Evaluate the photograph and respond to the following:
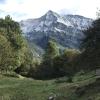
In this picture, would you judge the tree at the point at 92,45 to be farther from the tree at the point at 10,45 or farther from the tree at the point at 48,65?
the tree at the point at 48,65

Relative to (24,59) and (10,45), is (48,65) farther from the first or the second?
(10,45)

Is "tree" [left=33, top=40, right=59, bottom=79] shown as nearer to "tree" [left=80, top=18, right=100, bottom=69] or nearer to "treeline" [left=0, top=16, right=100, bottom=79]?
"treeline" [left=0, top=16, right=100, bottom=79]

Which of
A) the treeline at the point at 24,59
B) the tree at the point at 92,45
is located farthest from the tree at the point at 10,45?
the tree at the point at 92,45

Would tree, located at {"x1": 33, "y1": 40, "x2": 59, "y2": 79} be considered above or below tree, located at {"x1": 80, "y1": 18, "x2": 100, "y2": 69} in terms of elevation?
below

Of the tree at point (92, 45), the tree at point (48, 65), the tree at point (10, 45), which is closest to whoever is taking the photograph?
the tree at point (92, 45)

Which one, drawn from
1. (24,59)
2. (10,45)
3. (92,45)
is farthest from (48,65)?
(92,45)

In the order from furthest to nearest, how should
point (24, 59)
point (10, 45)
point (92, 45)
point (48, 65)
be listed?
point (48, 65) → point (24, 59) → point (10, 45) → point (92, 45)

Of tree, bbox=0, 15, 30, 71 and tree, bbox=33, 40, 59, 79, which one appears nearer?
tree, bbox=0, 15, 30, 71

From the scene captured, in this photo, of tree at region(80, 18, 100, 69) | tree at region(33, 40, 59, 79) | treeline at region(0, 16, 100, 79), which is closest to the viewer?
tree at region(80, 18, 100, 69)

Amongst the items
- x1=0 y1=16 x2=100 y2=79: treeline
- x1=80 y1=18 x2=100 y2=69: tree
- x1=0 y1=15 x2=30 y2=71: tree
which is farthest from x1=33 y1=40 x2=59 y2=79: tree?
x1=80 y1=18 x2=100 y2=69: tree

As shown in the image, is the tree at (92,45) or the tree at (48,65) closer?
the tree at (92,45)

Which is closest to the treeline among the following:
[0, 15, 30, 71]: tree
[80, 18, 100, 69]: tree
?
[0, 15, 30, 71]: tree

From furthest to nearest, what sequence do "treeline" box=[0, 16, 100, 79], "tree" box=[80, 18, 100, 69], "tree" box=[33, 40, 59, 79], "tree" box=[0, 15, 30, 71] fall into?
"tree" box=[33, 40, 59, 79] < "treeline" box=[0, 16, 100, 79] < "tree" box=[0, 15, 30, 71] < "tree" box=[80, 18, 100, 69]

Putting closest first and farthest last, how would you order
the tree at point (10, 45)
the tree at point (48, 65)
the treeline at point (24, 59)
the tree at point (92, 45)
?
the tree at point (92, 45) < the tree at point (10, 45) < the treeline at point (24, 59) < the tree at point (48, 65)
